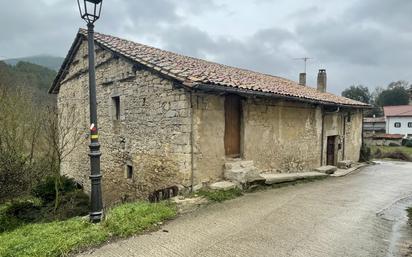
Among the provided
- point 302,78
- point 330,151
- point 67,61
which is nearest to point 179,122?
point 67,61

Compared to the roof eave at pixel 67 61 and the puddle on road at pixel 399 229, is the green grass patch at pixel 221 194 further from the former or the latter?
the roof eave at pixel 67 61

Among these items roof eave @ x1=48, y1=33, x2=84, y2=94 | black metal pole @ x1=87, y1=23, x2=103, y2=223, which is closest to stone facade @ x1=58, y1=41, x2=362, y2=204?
roof eave @ x1=48, y1=33, x2=84, y2=94

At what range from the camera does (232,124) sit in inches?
322

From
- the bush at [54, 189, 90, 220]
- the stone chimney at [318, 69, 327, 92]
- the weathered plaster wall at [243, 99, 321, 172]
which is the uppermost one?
the stone chimney at [318, 69, 327, 92]

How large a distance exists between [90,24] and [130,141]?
192 inches

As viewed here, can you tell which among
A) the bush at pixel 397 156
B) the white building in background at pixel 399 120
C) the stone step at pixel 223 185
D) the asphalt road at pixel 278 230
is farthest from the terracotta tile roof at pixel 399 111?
the stone step at pixel 223 185

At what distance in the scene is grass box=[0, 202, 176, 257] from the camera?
3736 millimetres

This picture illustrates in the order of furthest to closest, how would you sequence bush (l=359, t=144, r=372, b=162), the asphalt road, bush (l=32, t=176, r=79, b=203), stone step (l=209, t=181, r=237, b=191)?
bush (l=359, t=144, r=372, b=162) < bush (l=32, t=176, r=79, b=203) < stone step (l=209, t=181, r=237, b=191) < the asphalt road

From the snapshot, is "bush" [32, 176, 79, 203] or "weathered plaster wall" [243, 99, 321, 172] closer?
"weathered plaster wall" [243, 99, 321, 172]

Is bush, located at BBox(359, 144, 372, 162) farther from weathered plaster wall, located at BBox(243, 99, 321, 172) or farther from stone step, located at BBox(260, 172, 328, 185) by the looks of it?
stone step, located at BBox(260, 172, 328, 185)

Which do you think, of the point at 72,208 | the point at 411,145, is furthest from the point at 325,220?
the point at 411,145

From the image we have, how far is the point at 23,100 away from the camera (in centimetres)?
1046

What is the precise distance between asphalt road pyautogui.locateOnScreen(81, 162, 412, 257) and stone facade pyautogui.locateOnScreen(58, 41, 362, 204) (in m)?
1.70

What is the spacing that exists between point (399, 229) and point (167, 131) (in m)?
5.42
